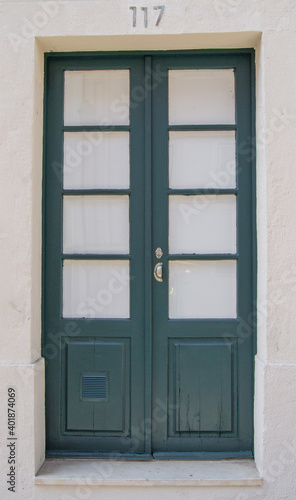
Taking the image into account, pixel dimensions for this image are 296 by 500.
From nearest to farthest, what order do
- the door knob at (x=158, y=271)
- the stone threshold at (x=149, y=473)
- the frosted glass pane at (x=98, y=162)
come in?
1. the stone threshold at (x=149, y=473)
2. the door knob at (x=158, y=271)
3. the frosted glass pane at (x=98, y=162)

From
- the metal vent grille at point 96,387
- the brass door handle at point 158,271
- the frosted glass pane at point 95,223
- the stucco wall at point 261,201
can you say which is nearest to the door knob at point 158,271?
the brass door handle at point 158,271

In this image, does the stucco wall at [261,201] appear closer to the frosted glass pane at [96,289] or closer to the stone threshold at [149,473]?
the stone threshold at [149,473]

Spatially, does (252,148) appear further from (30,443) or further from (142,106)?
(30,443)

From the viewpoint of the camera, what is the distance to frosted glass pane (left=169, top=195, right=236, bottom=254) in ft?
11.1

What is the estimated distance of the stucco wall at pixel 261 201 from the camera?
3051 millimetres

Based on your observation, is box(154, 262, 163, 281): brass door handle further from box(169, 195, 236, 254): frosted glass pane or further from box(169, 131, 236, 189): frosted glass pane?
box(169, 131, 236, 189): frosted glass pane

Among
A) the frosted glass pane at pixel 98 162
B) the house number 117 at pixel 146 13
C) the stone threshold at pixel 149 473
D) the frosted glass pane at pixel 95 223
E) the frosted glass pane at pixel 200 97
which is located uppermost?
the house number 117 at pixel 146 13

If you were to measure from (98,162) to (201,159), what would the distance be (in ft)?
2.60

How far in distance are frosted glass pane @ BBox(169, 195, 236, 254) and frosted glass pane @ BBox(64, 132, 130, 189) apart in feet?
1.56

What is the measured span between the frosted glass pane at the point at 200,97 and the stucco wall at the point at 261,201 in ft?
0.94

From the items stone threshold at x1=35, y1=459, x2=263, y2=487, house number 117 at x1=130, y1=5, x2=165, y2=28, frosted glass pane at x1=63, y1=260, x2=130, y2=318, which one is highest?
house number 117 at x1=130, y1=5, x2=165, y2=28

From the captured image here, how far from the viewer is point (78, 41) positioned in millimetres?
3211

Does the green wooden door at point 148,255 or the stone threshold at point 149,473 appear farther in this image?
A: the green wooden door at point 148,255

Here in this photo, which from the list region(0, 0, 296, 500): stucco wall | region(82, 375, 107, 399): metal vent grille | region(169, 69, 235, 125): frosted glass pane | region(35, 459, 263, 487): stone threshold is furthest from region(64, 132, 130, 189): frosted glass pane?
region(35, 459, 263, 487): stone threshold
